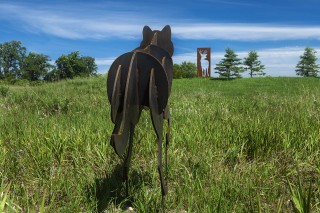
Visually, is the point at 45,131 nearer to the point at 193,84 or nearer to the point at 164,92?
the point at 164,92

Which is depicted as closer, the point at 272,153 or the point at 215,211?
the point at 215,211

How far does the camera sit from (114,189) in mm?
2938

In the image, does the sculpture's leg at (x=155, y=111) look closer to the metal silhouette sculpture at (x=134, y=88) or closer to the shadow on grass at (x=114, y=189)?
the metal silhouette sculpture at (x=134, y=88)

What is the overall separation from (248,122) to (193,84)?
39.8 ft

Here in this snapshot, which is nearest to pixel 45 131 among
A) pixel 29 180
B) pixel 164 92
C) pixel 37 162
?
pixel 37 162

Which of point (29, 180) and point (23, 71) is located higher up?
point (23, 71)

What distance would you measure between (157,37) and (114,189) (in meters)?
1.35

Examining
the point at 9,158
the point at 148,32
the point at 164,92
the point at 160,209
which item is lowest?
the point at 160,209

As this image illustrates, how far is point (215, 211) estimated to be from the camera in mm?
2455

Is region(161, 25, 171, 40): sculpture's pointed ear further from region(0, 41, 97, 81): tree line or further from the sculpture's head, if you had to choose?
region(0, 41, 97, 81): tree line

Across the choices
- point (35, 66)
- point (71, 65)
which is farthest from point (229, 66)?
point (35, 66)

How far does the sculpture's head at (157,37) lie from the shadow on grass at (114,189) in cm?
118

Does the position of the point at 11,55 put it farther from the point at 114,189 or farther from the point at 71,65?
the point at 114,189

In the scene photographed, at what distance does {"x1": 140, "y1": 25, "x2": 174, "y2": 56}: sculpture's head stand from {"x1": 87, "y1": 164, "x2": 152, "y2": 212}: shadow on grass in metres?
1.18
